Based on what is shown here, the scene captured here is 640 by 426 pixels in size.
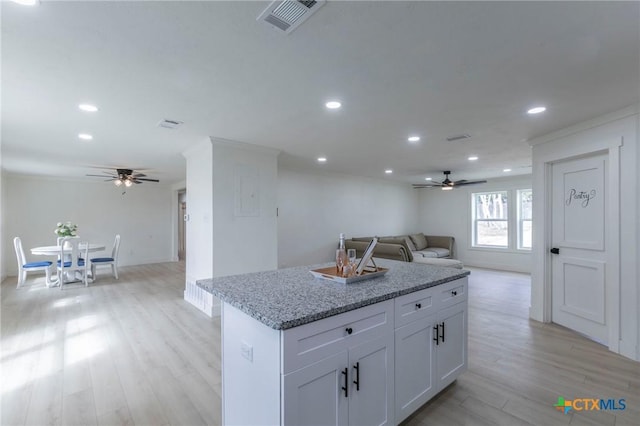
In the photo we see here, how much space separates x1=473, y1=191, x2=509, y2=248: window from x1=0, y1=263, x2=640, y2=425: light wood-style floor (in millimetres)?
3872

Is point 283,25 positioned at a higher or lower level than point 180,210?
higher

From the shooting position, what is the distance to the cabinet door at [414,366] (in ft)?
5.95

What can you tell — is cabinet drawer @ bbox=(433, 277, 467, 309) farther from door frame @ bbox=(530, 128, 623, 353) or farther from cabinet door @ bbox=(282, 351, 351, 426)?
door frame @ bbox=(530, 128, 623, 353)

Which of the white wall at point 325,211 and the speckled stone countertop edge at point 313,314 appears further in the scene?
the white wall at point 325,211

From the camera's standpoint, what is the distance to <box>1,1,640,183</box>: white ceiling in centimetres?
155

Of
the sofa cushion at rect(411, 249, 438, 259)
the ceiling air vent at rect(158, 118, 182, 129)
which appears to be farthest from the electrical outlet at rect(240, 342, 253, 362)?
the sofa cushion at rect(411, 249, 438, 259)

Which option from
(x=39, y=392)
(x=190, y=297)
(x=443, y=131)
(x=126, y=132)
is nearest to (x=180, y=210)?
(x=190, y=297)

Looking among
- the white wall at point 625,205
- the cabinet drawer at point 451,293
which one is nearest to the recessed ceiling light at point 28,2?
the cabinet drawer at point 451,293

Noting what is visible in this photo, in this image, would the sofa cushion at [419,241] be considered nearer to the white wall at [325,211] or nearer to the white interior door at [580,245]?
the white wall at [325,211]

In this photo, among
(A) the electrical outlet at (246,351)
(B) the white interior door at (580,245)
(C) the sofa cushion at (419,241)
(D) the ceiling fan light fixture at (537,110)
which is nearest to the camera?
(A) the electrical outlet at (246,351)

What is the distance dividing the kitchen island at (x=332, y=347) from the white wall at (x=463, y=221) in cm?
653

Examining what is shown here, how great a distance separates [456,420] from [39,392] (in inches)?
122

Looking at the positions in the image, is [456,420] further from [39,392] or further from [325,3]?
[39,392]

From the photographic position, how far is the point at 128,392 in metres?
2.28
